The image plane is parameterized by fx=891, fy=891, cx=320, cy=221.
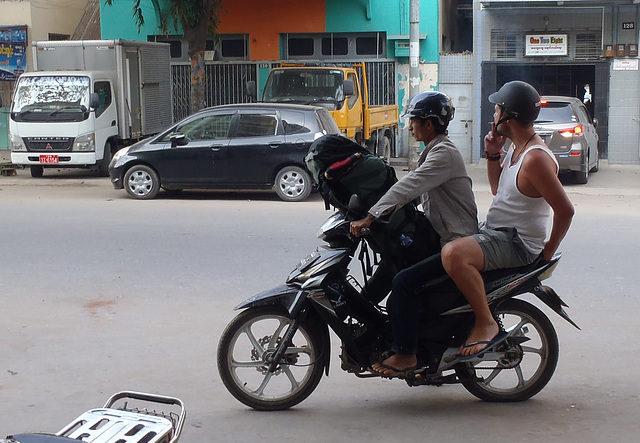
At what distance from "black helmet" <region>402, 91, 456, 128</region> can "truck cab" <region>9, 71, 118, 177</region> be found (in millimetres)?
13488

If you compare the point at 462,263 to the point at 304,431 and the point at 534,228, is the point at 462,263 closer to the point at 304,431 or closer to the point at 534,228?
the point at 534,228

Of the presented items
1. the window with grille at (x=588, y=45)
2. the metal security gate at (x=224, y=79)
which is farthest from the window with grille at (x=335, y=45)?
the window with grille at (x=588, y=45)

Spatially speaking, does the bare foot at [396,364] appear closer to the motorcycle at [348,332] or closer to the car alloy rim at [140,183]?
the motorcycle at [348,332]

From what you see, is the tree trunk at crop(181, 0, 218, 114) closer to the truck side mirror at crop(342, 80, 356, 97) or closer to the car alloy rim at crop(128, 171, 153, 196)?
the truck side mirror at crop(342, 80, 356, 97)

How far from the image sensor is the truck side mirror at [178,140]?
14.3 meters

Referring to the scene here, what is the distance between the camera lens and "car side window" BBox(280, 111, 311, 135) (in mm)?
14266

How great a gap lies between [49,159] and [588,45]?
12.1 metres

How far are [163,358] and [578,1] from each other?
1619 cm

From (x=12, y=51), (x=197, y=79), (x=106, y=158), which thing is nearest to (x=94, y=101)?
(x=106, y=158)

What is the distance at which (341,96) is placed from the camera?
16.7 m

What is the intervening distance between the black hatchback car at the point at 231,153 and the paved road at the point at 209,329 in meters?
1.31

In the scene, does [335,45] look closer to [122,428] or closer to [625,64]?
[625,64]

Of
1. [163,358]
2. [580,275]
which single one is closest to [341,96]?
[580,275]

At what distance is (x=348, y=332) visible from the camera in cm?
498
